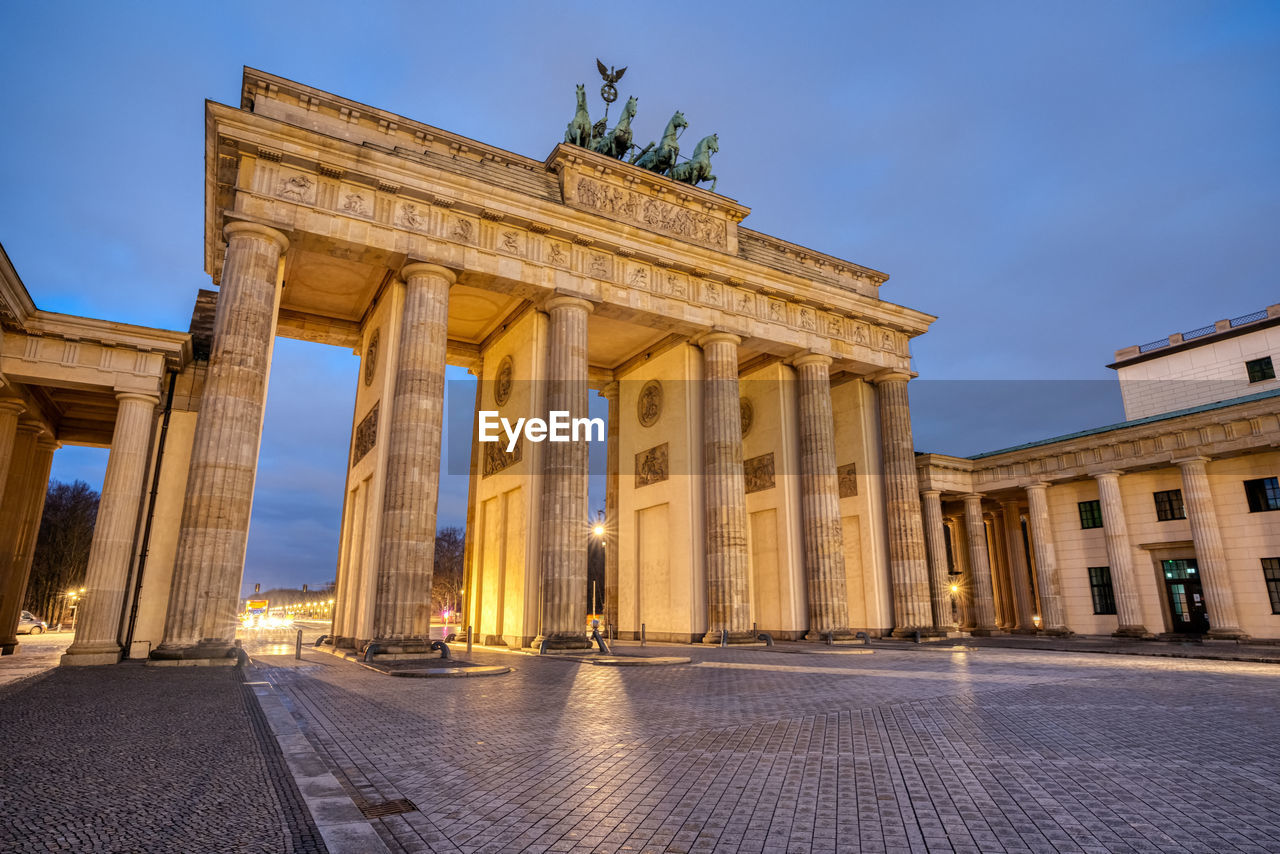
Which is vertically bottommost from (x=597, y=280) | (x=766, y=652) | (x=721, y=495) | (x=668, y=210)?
(x=766, y=652)

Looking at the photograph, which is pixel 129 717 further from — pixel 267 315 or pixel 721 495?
pixel 721 495

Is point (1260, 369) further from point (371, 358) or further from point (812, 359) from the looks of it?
point (371, 358)

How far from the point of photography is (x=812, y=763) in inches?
222

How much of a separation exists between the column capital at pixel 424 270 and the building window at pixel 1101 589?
104ft

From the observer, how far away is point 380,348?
72.1 feet

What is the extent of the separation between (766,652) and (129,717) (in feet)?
51.9

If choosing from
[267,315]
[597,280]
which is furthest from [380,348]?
[597,280]

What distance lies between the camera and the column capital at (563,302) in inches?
865

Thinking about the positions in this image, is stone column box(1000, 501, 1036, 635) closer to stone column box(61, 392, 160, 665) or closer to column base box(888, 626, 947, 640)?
column base box(888, 626, 947, 640)

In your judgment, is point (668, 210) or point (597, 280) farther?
point (668, 210)

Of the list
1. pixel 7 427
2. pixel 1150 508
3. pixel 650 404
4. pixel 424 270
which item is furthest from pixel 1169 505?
pixel 7 427

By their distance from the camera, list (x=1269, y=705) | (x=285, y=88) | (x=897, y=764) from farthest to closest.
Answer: (x=285, y=88) < (x=1269, y=705) < (x=897, y=764)

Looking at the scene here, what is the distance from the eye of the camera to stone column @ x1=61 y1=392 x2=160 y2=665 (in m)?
15.9

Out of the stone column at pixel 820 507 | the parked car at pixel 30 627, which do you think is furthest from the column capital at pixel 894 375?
the parked car at pixel 30 627
